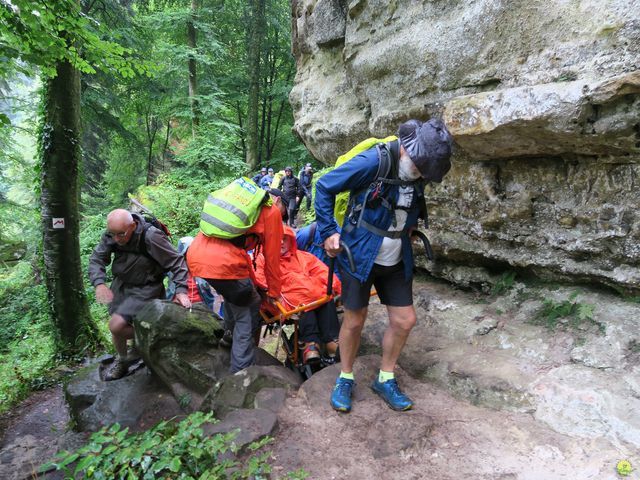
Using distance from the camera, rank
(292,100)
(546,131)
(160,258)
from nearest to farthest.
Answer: (546,131)
(160,258)
(292,100)

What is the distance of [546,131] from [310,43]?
5297mm

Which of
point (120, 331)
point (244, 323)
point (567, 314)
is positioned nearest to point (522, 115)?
point (567, 314)

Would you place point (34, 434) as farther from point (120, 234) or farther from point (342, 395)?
point (342, 395)

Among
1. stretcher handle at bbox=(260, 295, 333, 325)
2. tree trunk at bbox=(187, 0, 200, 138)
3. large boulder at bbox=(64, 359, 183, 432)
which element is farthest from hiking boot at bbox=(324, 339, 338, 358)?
tree trunk at bbox=(187, 0, 200, 138)

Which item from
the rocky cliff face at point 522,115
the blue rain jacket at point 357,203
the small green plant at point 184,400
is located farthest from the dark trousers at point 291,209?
the blue rain jacket at point 357,203

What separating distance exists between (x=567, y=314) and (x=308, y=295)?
8.54 ft

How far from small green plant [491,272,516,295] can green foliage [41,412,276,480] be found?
328 cm

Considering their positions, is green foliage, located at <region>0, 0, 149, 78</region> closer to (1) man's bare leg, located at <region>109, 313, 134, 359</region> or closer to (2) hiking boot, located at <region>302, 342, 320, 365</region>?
(1) man's bare leg, located at <region>109, 313, 134, 359</region>

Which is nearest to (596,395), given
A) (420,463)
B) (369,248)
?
(420,463)

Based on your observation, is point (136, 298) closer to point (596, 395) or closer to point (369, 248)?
point (369, 248)

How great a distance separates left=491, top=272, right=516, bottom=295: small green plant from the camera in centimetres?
473

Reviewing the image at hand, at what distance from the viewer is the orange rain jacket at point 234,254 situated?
13.3ft

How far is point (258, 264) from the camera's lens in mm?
5117

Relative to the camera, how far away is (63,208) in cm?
687
